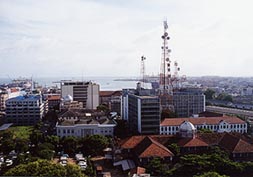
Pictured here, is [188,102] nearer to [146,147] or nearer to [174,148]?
[174,148]

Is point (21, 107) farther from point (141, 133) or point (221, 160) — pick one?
point (221, 160)

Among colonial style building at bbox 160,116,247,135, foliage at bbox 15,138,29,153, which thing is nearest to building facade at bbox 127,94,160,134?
colonial style building at bbox 160,116,247,135

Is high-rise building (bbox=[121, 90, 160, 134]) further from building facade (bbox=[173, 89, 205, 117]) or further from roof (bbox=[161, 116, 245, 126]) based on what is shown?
building facade (bbox=[173, 89, 205, 117])

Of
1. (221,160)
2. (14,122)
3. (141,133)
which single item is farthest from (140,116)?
(14,122)

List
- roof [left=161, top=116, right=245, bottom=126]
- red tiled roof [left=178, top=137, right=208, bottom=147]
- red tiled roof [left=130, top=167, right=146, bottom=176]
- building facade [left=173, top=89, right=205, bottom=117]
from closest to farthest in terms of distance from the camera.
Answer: red tiled roof [left=130, top=167, right=146, bottom=176] < red tiled roof [left=178, top=137, right=208, bottom=147] < roof [left=161, top=116, right=245, bottom=126] < building facade [left=173, top=89, right=205, bottom=117]

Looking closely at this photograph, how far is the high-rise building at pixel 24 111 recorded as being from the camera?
1338 centimetres

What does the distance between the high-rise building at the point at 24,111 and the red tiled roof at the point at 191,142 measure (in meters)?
7.15

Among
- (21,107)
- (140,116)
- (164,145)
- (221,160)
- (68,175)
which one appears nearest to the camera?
(68,175)

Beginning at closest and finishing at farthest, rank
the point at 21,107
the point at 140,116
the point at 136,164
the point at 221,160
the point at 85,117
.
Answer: the point at 221,160
the point at 136,164
the point at 140,116
the point at 85,117
the point at 21,107

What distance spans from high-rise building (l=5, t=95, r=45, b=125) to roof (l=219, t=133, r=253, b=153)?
7.73 metres

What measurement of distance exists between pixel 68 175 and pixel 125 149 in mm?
3246

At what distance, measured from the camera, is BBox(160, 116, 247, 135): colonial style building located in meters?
9.97

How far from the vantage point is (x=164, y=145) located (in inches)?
313

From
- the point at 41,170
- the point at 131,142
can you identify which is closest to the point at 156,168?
the point at 131,142
